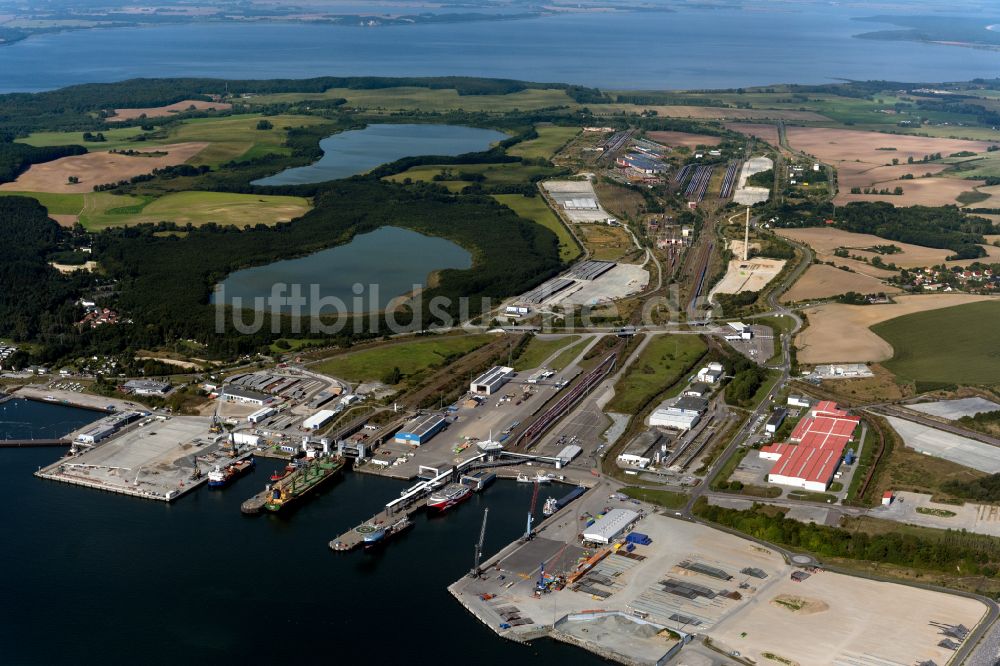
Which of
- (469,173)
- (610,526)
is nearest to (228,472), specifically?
(610,526)

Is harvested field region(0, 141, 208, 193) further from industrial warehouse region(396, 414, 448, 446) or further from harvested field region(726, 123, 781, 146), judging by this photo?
harvested field region(726, 123, 781, 146)

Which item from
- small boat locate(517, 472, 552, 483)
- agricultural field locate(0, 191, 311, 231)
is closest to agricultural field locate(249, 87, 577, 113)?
agricultural field locate(0, 191, 311, 231)

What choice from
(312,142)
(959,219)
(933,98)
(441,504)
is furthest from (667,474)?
(933,98)

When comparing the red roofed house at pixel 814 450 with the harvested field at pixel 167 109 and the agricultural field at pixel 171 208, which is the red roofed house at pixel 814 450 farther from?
the harvested field at pixel 167 109

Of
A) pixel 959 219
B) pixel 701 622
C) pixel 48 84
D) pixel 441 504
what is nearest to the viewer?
pixel 701 622

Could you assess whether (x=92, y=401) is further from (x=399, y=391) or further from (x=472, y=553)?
(x=472, y=553)
